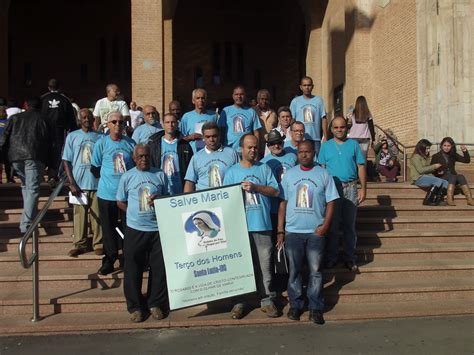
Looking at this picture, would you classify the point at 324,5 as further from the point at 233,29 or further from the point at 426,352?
the point at 426,352

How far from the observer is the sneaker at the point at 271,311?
547 centimetres

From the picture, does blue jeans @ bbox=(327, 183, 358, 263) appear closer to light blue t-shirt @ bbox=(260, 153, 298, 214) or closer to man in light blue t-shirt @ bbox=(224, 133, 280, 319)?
light blue t-shirt @ bbox=(260, 153, 298, 214)

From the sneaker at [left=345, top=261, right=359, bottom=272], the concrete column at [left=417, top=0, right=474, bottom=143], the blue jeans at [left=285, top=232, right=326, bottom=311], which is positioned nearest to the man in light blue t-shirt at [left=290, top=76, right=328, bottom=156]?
the sneaker at [left=345, top=261, right=359, bottom=272]

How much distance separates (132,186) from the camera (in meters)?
5.46

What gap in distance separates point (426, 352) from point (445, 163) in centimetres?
510

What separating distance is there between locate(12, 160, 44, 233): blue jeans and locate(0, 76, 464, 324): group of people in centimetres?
1

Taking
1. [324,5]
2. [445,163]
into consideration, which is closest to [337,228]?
[445,163]

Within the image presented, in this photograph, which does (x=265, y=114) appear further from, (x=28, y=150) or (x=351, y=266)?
(x=28, y=150)

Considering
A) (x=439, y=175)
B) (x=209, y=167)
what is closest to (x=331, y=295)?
(x=209, y=167)

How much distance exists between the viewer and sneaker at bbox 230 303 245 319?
5465 millimetres

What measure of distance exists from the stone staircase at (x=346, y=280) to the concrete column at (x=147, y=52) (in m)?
8.66

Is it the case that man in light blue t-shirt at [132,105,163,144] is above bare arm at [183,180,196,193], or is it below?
above

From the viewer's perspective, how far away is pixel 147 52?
638 inches

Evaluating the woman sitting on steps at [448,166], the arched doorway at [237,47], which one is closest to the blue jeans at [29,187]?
the woman sitting on steps at [448,166]
